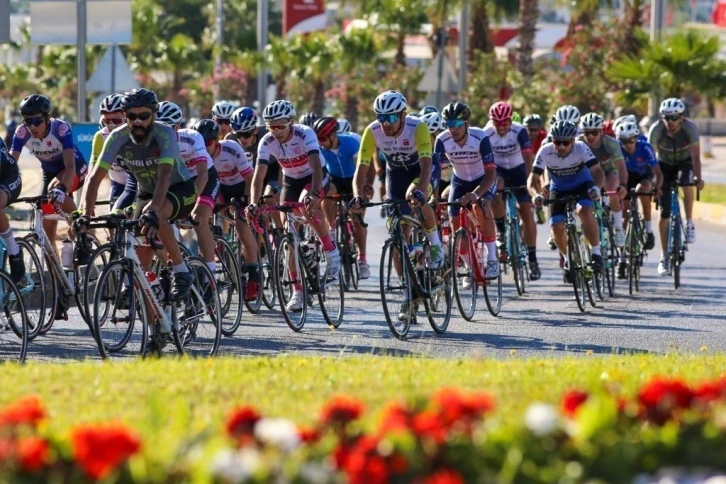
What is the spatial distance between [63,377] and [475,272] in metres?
6.09

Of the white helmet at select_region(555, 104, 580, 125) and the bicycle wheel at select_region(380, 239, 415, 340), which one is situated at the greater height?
the white helmet at select_region(555, 104, 580, 125)

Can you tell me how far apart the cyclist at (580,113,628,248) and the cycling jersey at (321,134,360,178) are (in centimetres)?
243

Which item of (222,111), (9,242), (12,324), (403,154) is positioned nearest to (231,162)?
(222,111)

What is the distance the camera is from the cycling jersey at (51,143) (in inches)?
515

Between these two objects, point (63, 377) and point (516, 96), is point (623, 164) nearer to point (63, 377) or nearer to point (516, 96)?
point (63, 377)

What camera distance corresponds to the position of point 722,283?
17406 mm

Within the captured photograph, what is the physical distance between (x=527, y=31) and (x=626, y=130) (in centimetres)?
3105

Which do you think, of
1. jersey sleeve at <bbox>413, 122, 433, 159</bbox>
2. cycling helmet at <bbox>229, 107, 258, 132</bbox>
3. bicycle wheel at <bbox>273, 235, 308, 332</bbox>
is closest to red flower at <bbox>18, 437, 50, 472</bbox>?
bicycle wheel at <bbox>273, 235, 308, 332</bbox>

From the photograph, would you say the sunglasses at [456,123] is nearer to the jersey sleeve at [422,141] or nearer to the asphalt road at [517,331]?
the jersey sleeve at [422,141]

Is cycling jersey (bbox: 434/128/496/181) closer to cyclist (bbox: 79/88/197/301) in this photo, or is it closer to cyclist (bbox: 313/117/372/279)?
cyclist (bbox: 313/117/372/279)

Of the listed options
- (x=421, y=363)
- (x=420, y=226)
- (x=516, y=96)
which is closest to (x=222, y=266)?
(x=420, y=226)

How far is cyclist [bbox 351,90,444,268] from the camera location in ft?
41.4

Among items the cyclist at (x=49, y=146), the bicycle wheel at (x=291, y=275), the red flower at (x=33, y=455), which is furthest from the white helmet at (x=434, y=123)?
the red flower at (x=33, y=455)

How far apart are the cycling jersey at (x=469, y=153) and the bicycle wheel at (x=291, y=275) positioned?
2.14m
